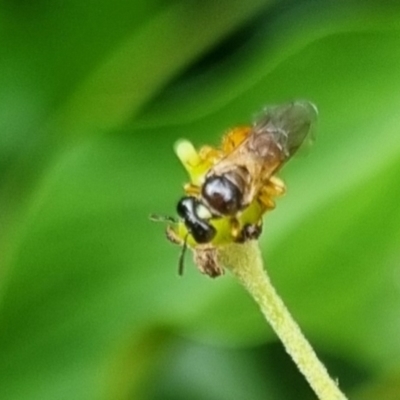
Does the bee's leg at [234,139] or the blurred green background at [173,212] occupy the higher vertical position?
the blurred green background at [173,212]

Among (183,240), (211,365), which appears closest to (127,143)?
Answer: (211,365)

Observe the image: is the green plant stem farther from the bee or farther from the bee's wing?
the bee's wing

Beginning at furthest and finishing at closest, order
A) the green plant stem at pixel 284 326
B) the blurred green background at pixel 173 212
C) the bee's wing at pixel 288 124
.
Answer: the blurred green background at pixel 173 212, the bee's wing at pixel 288 124, the green plant stem at pixel 284 326

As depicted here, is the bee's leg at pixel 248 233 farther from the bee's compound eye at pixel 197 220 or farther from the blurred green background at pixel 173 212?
the blurred green background at pixel 173 212

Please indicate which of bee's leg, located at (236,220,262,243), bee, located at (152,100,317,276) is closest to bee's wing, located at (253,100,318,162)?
bee, located at (152,100,317,276)

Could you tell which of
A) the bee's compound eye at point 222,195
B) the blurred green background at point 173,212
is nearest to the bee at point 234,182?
the bee's compound eye at point 222,195

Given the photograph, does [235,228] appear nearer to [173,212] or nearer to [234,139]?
[234,139]

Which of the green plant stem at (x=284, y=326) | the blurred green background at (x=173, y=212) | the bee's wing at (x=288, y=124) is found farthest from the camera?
the blurred green background at (x=173, y=212)
